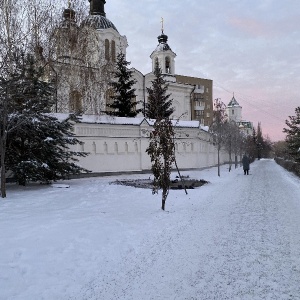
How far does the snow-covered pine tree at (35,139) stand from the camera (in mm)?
11992

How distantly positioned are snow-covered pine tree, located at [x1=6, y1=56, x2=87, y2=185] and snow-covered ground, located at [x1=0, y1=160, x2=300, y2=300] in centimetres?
319

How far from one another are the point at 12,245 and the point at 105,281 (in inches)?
72.5

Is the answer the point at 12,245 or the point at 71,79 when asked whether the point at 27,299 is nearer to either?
the point at 12,245

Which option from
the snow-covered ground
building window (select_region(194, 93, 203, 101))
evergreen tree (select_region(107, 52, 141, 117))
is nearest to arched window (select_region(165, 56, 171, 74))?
evergreen tree (select_region(107, 52, 141, 117))

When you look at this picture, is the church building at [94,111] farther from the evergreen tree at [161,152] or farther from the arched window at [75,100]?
the evergreen tree at [161,152]

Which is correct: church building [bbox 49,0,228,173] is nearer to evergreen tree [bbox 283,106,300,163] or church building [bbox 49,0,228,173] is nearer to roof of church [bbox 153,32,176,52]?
evergreen tree [bbox 283,106,300,163]

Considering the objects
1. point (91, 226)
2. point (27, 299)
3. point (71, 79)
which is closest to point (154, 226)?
point (91, 226)

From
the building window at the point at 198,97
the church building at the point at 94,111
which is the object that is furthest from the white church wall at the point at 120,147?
the building window at the point at 198,97

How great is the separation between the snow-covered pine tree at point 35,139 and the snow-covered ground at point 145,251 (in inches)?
125

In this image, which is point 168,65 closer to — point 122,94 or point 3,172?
point 122,94

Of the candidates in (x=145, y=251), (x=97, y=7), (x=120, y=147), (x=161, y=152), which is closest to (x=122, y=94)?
(x=120, y=147)

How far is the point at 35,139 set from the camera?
12711mm

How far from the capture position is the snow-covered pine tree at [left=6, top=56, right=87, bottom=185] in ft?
39.3

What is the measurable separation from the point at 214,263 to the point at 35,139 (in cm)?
993
